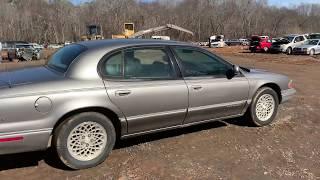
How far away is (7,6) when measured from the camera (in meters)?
116

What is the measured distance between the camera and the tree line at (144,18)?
107 metres

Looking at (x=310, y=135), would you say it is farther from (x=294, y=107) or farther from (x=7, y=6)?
(x=7, y=6)

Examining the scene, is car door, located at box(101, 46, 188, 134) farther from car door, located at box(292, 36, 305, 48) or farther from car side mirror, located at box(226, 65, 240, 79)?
car door, located at box(292, 36, 305, 48)

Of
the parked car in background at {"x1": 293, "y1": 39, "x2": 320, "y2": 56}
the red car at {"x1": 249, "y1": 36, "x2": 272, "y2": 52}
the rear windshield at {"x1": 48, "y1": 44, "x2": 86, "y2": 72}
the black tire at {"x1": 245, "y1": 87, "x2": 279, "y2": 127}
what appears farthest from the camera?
the red car at {"x1": 249, "y1": 36, "x2": 272, "y2": 52}

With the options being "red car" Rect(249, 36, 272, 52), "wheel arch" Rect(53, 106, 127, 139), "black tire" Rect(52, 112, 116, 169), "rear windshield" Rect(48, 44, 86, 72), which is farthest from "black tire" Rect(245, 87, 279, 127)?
"red car" Rect(249, 36, 272, 52)

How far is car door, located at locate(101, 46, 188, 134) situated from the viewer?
464 centimetres

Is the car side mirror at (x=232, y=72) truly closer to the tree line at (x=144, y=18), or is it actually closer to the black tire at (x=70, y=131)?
the black tire at (x=70, y=131)

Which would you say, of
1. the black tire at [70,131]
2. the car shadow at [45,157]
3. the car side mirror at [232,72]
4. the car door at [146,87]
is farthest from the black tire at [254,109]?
the black tire at [70,131]

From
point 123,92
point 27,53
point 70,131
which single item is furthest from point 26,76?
point 27,53

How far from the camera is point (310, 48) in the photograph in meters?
29.7

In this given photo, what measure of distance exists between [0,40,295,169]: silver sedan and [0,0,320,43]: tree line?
9956 centimetres

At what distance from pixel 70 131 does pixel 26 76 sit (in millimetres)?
897

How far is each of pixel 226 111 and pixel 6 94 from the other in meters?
3.20

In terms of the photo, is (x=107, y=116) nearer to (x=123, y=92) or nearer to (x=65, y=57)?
(x=123, y=92)
